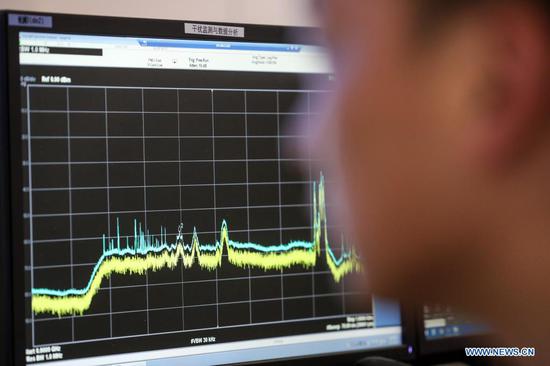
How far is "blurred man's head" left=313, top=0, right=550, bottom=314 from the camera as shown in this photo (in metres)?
0.38

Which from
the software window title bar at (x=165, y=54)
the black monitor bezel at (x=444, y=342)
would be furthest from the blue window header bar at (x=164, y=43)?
the black monitor bezel at (x=444, y=342)

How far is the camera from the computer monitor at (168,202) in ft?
2.65

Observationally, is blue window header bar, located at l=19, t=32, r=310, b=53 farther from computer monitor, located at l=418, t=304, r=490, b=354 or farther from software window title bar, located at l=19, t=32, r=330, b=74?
computer monitor, located at l=418, t=304, r=490, b=354

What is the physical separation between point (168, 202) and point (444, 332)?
435 millimetres

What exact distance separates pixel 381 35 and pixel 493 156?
0.09 m

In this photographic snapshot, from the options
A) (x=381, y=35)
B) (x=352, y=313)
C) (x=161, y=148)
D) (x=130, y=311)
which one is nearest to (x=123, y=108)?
(x=161, y=148)

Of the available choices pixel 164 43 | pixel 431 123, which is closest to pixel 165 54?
pixel 164 43

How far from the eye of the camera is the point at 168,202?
865 millimetres

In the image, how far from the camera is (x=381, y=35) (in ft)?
1.24

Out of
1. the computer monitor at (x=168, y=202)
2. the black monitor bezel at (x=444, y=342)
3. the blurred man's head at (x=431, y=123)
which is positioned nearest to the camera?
the blurred man's head at (x=431, y=123)

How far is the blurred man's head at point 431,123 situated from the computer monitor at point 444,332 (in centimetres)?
59

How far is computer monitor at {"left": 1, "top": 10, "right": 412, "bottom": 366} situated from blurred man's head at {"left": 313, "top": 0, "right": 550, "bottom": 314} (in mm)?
469

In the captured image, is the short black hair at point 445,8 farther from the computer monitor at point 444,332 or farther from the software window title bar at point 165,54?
the computer monitor at point 444,332

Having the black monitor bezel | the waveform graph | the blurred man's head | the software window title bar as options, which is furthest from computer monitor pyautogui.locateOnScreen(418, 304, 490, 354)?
the blurred man's head
